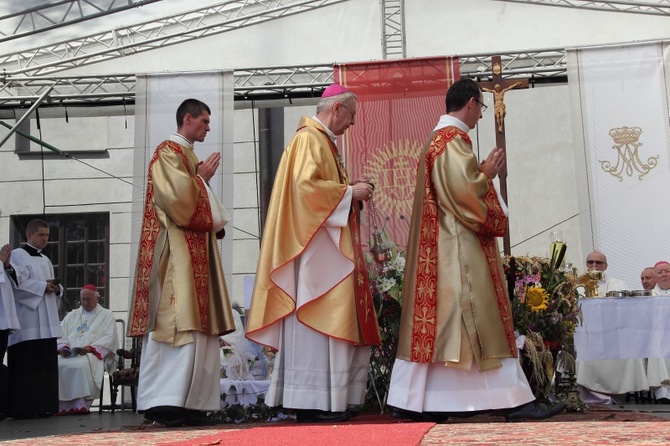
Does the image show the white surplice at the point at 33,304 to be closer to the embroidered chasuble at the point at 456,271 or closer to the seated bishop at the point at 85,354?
the seated bishop at the point at 85,354

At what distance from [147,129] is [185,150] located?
12.1 feet

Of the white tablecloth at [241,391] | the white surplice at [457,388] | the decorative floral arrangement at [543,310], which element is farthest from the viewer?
the white tablecloth at [241,391]

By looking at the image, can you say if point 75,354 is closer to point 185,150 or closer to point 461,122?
point 185,150

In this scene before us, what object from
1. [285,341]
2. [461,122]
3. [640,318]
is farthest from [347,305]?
[640,318]

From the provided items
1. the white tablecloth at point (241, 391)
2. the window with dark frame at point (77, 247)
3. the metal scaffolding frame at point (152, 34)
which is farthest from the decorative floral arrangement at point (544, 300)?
the window with dark frame at point (77, 247)

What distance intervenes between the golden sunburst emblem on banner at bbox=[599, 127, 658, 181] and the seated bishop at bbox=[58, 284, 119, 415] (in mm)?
5477

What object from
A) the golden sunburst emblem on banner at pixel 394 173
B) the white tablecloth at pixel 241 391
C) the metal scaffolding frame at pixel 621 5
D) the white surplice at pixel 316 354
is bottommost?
the white tablecloth at pixel 241 391

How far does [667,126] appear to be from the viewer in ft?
32.9

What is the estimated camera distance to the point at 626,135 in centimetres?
1012

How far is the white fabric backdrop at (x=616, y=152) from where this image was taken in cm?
1003

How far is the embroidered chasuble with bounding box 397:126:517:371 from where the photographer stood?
5543mm

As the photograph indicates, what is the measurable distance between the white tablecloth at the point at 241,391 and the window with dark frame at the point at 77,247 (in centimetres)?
871

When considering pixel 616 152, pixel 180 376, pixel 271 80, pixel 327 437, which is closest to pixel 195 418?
pixel 180 376

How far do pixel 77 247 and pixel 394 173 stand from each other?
289 inches
